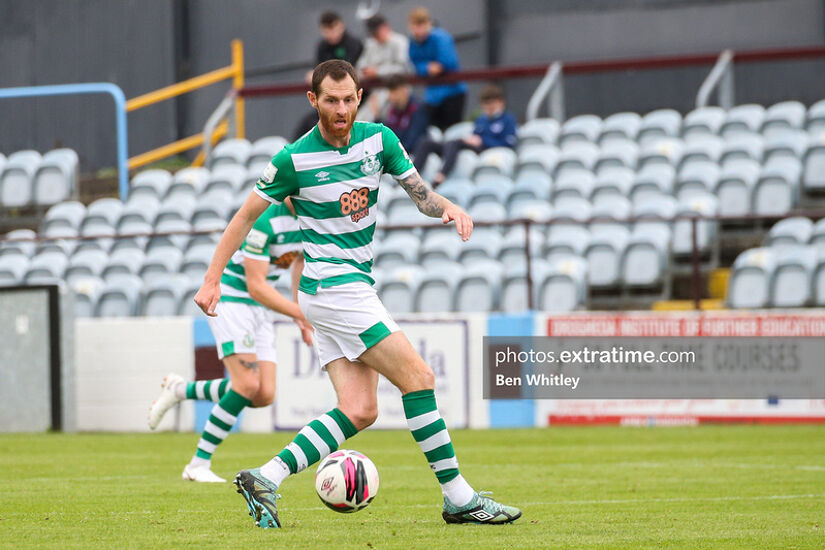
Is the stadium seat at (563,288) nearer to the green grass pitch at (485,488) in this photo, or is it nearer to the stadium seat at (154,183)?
the green grass pitch at (485,488)

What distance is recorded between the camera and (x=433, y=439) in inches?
247

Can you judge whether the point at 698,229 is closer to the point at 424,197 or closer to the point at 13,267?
the point at 13,267

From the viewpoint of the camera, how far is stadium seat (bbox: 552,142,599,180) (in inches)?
700

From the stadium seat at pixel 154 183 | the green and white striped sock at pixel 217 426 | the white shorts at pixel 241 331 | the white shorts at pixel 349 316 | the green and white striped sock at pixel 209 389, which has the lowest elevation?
the green and white striped sock at pixel 217 426

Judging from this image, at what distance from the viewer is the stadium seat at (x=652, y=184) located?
1666 centimetres

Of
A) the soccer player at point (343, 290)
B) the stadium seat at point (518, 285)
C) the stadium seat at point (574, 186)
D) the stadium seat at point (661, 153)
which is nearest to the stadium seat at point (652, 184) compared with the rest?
the stadium seat at point (661, 153)

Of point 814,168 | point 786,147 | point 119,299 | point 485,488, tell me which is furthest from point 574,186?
point 485,488

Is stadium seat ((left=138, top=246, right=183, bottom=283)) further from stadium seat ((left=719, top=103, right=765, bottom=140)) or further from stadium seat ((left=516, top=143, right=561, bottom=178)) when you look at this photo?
stadium seat ((left=719, top=103, right=765, bottom=140))

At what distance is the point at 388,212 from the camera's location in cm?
1764

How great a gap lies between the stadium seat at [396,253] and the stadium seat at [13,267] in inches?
196

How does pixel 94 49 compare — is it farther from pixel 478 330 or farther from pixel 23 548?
pixel 23 548

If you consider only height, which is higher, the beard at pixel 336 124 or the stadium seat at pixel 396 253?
the beard at pixel 336 124

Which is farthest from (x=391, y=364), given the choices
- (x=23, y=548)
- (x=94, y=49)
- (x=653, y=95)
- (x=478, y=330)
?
(x=94, y=49)

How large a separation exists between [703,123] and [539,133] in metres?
2.29
